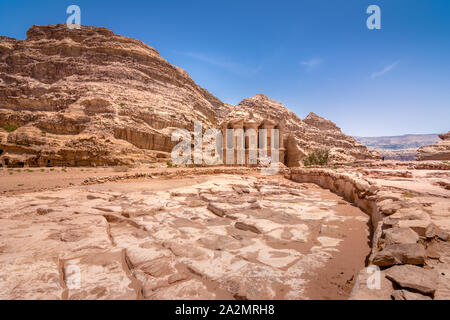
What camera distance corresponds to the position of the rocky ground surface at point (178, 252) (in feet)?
6.87

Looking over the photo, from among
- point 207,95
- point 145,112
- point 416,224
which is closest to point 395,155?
point 207,95

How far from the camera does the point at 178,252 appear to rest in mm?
2912

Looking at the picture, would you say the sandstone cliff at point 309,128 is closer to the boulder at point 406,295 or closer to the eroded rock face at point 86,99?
the eroded rock face at point 86,99

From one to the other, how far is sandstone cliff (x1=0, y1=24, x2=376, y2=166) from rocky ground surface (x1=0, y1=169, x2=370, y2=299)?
63.0 ft

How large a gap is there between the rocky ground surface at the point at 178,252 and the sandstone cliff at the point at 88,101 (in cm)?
1919

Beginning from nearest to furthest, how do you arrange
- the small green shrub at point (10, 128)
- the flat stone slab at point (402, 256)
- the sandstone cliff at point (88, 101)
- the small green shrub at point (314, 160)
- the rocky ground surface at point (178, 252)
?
the flat stone slab at point (402, 256)
the rocky ground surface at point (178, 252)
the sandstone cliff at point (88, 101)
the small green shrub at point (10, 128)
the small green shrub at point (314, 160)

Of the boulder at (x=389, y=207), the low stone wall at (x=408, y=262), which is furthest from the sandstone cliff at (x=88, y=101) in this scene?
the low stone wall at (x=408, y=262)

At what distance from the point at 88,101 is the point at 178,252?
32496mm

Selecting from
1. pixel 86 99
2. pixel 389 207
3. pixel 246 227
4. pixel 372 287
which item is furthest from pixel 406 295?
pixel 86 99

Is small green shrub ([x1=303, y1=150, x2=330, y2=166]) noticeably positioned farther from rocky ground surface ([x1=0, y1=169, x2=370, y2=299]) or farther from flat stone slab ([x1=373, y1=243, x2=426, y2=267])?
flat stone slab ([x1=373, y1=243, x2=426, y2=267])

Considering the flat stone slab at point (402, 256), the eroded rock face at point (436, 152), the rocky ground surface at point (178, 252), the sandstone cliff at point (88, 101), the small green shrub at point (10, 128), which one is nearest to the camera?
the flat stone slab at point (402, 256)

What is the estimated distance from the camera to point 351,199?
6.58 meters

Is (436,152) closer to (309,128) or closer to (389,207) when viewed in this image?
(389,207)
